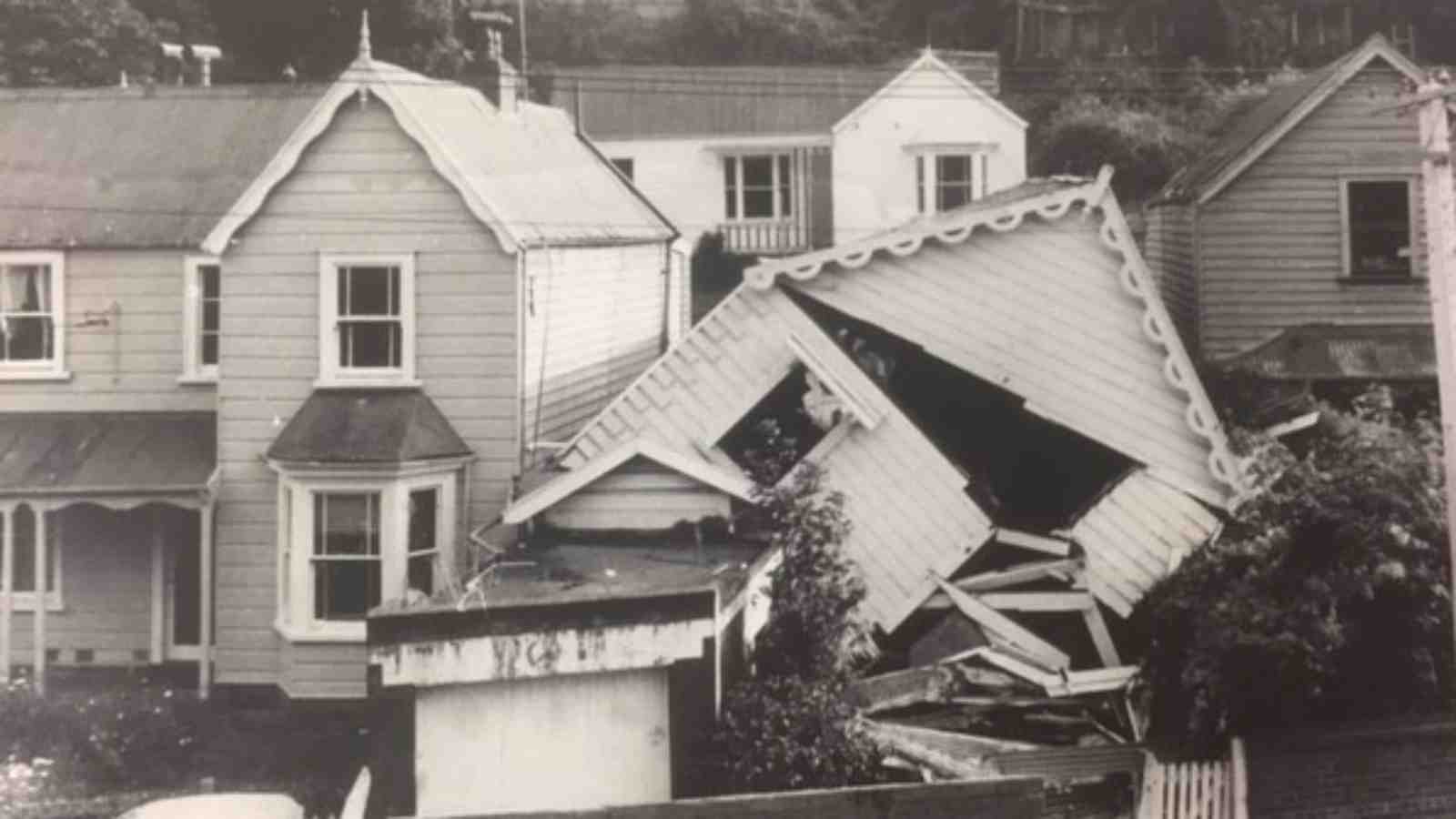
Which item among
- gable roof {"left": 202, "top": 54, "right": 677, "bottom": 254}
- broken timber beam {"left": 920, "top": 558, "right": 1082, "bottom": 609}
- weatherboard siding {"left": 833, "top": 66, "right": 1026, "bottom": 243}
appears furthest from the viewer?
weatherboard siding {"left": 833, "top": 66, "right": 1026, "bottom": 243}

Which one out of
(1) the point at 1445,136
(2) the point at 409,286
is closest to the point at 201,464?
(2) the point at 409,286

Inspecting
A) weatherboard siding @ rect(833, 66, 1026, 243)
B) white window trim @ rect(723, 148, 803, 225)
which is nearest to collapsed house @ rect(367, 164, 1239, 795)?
weatherboard siding @ rect(833, 66, 1026, 243)

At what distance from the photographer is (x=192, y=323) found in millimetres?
22562

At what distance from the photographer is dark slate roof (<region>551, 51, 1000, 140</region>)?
145ft

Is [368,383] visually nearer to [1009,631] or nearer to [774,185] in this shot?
[1009,631]

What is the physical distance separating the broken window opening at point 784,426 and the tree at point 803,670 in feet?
2.87

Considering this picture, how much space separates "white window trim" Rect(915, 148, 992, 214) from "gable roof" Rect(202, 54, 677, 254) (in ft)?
49.3

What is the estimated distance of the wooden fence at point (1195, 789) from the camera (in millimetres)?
13375

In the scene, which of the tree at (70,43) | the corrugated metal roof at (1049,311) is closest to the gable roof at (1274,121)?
the corrugated metal roof at (1049,311)

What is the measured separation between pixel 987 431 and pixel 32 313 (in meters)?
13.3

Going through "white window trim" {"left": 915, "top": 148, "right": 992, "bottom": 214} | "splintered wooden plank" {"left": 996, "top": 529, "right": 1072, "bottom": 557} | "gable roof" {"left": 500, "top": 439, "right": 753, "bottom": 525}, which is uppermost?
"white window trim" {"left": 915, "top": 148, "right": 992, "bottom": 214}

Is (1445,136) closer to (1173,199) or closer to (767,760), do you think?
(767,760)

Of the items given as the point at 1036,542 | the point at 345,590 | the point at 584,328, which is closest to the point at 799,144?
the point at 584,328

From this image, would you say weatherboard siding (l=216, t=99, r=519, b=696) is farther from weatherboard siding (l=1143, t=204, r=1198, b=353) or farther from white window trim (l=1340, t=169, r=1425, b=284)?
white window trim (l=1340, t=169, r=1425, b=284)
